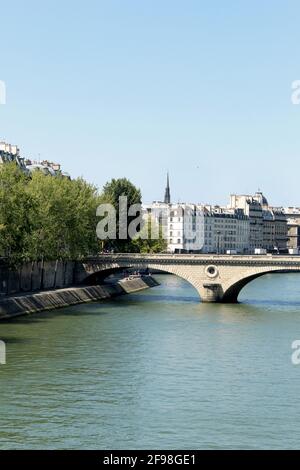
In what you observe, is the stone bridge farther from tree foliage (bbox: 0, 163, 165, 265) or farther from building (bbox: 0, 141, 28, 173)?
building (bbox: 0, 141, 28, 173)

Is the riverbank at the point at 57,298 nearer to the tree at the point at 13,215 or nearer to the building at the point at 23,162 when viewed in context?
the tree at the point at 13,215

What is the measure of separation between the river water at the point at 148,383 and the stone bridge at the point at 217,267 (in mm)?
12033

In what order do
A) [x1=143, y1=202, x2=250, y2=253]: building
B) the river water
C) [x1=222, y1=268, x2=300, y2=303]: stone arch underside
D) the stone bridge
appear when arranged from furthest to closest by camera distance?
[x1=143, y1=202, x2=250, y2=253]: building
[x1=222, y1=268, x2=300, y2=303]: stone arch underside
the stone bridge
the river water

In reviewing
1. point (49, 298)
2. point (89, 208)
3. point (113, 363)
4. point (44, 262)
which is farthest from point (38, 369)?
point (89, 208)

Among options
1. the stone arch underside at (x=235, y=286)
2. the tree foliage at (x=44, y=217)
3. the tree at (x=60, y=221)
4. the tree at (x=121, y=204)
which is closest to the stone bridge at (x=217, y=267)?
the stone arch underside at (x=235, y=286)

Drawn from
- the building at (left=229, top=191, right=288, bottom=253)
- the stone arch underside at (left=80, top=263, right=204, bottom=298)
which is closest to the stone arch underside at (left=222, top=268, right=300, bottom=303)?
the stone arch underside at (left=80, top=263, right=204, bottom=298)

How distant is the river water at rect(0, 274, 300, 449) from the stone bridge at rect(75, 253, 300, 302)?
1203 centimetres

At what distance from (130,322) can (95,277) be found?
26.4 metres

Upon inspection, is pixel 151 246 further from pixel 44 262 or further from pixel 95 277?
pixel 44 262

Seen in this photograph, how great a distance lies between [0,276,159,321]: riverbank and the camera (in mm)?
53144

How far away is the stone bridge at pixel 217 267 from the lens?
67.0 meters

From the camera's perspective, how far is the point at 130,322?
52031mm

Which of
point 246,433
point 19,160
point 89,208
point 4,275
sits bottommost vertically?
point 246,433

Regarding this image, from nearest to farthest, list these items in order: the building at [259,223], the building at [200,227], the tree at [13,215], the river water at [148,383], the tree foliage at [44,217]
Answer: the river water at [148,383] < the tree at [13,215] < the tree foliage at [44,217] < the building at [200,227] < the building at [259,223]
